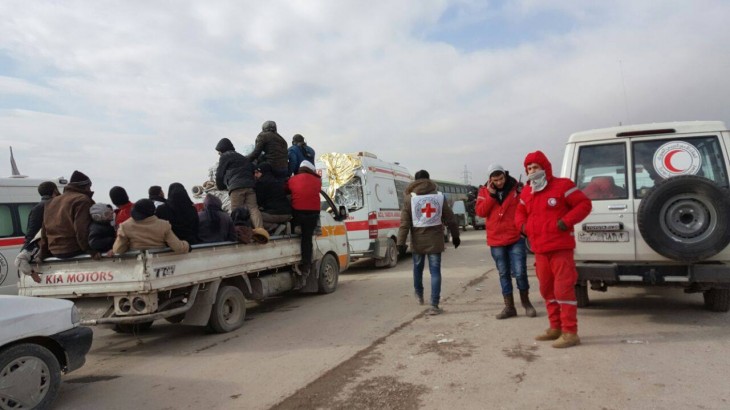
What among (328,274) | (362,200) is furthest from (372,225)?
(328,274)

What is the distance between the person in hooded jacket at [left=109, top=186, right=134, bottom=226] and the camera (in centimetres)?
646

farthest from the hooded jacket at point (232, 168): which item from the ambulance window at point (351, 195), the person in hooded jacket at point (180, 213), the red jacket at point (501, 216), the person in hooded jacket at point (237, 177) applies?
the ambulance window at point (351, 195)

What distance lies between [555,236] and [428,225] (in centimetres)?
223

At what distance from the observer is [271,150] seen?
845 cm

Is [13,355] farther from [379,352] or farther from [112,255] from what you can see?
[379,352]

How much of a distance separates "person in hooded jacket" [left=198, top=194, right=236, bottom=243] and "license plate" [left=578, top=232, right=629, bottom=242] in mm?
4610

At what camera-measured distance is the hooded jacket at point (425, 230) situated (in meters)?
6.95

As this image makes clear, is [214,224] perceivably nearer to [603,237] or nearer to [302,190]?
[302,190]

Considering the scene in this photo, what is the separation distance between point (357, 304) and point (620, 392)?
190 inches

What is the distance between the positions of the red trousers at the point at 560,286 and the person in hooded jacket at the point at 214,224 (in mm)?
4136

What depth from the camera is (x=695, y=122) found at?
225 inches

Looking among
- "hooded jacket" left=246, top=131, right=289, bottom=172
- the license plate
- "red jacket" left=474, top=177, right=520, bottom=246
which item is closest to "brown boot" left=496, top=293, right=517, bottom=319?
"red jacket" left=474, top=177, right=520, bottom=246

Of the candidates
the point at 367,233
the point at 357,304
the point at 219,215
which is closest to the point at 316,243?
the point at 357,304

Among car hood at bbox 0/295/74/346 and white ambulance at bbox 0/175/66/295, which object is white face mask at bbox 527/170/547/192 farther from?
white ambulance at bbox 0/175/66/295
